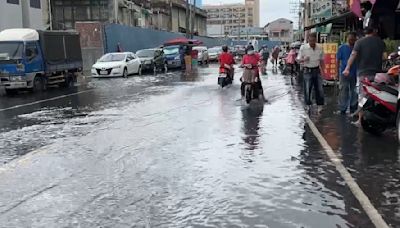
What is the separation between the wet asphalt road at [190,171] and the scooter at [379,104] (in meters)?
0.25

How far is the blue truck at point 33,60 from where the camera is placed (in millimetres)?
20969

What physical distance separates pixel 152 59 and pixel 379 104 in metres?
27.9

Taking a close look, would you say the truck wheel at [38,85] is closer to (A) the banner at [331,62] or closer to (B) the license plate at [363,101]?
(A) the banner at [331,62]

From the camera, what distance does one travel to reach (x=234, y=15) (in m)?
167

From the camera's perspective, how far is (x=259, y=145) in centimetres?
909

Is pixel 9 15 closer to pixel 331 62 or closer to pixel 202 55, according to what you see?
pixel 202 55

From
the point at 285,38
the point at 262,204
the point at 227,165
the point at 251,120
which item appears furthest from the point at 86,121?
the point at 285,38

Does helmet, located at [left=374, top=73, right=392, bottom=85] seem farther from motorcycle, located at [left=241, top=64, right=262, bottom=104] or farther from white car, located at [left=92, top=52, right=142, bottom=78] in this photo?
white car, located at [left=92, top=52, right=142, bottom=78]

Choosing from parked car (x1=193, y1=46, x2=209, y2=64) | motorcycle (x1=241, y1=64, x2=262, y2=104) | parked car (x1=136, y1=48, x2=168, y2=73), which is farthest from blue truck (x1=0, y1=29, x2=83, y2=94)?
parked car (x1=193, y1=46, x2=209, y2=64)

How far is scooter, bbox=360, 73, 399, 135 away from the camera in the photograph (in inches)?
367

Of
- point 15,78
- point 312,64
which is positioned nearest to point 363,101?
point 312,64

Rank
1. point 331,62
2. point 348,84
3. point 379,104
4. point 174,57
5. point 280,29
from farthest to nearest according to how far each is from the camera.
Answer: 1. point 280,29
2. point 174,57
3. point 331,62
4. point 348,84
5. point 379,104

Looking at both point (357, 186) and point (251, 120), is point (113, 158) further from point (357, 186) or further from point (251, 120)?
point (251, 120)

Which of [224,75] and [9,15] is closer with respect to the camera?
[224,75]
